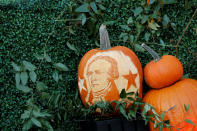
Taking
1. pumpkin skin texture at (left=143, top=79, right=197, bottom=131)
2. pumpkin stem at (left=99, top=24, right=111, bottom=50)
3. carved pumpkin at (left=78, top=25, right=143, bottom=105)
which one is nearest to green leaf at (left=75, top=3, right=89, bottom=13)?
pumpkin stem at (left=99, top=24, right=111, bottom=50)

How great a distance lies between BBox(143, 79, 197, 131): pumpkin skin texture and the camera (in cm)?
160

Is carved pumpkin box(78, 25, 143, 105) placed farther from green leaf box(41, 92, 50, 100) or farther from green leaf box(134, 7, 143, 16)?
green leaf box(134, 7, 143, 16)

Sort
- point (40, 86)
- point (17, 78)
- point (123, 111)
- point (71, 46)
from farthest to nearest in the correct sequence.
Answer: point (71, 46) < point (40, 86) < point (17, 78) < point (123, 111)

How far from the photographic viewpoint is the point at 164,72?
1.72 metres

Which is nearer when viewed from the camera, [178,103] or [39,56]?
[178,103]

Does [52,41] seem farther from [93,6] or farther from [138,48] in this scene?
[138,48]

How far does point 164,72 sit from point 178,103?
0.78ft

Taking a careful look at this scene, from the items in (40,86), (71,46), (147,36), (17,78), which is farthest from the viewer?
(147,36)

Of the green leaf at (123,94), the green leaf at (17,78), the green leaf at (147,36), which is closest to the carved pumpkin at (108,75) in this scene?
the green leaf at (123,94)

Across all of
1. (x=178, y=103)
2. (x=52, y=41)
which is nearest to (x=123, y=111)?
(x=178, y=103)

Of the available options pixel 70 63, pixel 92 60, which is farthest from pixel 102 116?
pixel 70 63

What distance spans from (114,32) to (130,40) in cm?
16

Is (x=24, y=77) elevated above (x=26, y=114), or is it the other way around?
(x=24, y=77)

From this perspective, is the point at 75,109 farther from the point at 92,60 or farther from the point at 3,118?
the point at 3,118
